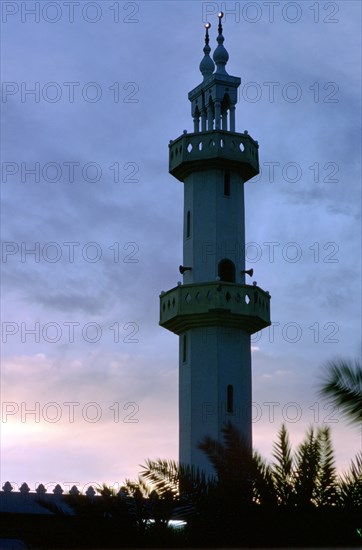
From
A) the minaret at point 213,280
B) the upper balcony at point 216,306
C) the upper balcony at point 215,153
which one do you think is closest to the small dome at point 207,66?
the minaret at point 213,280

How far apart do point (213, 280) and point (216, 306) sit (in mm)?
1594

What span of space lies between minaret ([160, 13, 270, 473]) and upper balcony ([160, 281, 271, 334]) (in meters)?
0.04

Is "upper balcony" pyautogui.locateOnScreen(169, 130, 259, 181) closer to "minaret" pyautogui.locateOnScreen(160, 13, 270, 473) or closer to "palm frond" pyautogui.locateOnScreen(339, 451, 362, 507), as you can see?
"minaret" pyautogui.locateOnScreen(160, 13, 270, 473)

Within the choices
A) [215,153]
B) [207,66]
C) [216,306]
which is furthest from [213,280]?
[207,66]

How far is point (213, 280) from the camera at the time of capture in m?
41.2

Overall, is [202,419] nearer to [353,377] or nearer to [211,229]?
[211,229]

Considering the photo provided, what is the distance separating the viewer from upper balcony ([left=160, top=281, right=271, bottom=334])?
4012 centimetres

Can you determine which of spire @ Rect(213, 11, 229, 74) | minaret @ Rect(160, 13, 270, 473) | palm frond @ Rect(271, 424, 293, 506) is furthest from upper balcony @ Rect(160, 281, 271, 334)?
palm frond @ Rect(271, 424, 293, 506)

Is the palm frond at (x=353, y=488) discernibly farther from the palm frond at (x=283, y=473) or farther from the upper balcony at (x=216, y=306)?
the upper balcony at (x=216, y=306)

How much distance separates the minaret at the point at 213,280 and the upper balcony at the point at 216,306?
0.12 feet

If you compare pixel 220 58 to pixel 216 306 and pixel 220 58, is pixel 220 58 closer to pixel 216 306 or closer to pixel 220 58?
pixel 220 58

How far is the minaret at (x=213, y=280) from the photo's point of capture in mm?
40031

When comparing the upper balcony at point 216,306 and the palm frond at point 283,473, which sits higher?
the upper balcony at point 216,306

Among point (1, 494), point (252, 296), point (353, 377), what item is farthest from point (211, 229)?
point (353, 377)
